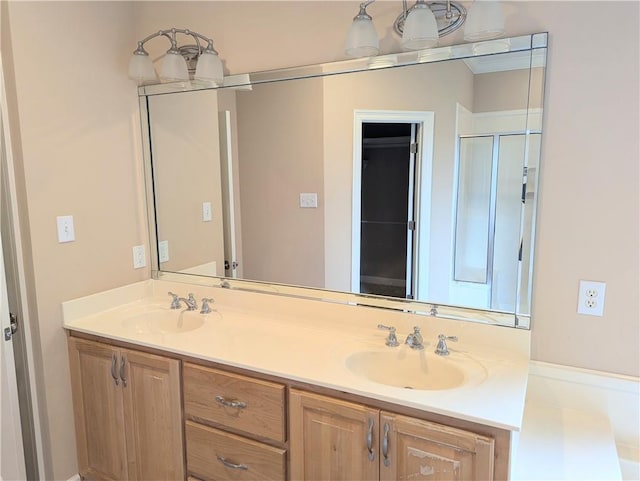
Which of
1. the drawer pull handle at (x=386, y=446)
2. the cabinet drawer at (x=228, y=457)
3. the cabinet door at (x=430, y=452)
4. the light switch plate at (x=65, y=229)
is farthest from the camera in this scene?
the light switch plate at (x=65, y=229)

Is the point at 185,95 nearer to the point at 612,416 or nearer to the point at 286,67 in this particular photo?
the point at 286,67

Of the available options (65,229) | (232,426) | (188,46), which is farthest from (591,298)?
(65,229)

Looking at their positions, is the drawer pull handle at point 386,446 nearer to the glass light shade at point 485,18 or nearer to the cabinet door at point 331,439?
the cabinet door at point 331,439

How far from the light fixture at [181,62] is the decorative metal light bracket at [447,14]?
2.81 feet

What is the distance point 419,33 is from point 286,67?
646 millimetres

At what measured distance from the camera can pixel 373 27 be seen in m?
1.56

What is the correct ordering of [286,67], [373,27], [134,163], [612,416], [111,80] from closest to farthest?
[612,416] → [373,27] → [286,67] → [111,80] → [134,163]

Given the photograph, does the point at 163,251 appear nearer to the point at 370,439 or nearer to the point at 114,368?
the point at 114,368

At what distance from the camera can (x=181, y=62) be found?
6.39 feet

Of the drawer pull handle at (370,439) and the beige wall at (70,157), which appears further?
the beige wall at (70,157)

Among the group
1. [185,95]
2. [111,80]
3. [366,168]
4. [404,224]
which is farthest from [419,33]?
[111,80]

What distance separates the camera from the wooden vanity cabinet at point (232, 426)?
1.46 meters

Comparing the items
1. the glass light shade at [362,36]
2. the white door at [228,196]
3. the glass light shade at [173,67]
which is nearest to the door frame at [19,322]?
the glass light shade at [173,67]

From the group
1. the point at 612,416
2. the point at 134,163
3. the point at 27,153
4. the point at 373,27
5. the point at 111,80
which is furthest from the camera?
the point at 134,163
